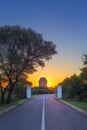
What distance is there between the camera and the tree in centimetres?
5247

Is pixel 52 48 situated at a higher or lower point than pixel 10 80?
higher

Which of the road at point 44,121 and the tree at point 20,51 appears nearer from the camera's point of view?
the road at point 44,121

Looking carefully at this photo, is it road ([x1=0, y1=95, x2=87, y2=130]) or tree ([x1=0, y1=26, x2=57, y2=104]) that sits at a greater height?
tree ([x1=0, y1=26, x2=57, y2=104])

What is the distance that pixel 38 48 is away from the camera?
54625mm

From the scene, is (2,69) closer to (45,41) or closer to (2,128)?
(45,41)

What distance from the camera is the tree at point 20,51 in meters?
52.5

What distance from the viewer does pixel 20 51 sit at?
179 feet

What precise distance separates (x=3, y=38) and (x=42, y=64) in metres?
8.64

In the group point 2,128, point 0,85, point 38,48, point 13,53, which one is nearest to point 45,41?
point 38,48

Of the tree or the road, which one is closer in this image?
the road

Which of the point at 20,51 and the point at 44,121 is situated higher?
the point at 20,51

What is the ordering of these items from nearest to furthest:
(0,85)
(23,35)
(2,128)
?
(2,128) < (23,35) < (0,85)

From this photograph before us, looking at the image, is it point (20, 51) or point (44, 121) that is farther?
point (20, 51)

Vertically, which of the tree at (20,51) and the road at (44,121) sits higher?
the tree at (20,51)
